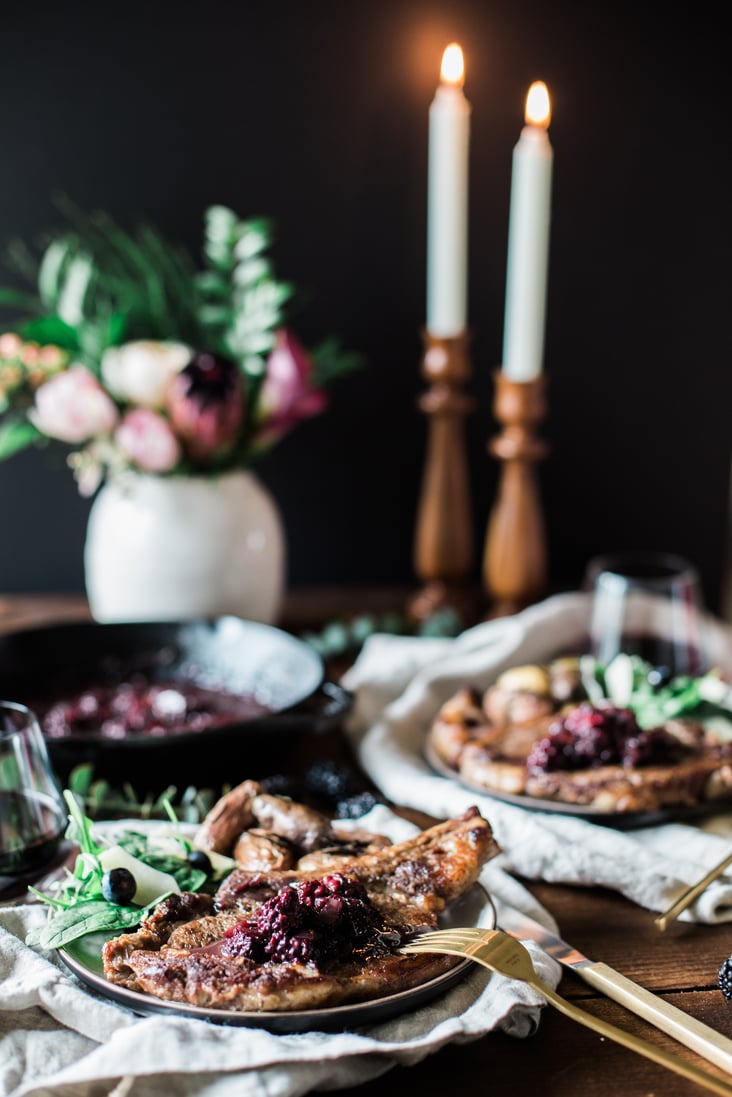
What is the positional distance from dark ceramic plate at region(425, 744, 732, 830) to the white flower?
869 mm

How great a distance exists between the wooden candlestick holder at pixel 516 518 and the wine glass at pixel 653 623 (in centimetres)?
42

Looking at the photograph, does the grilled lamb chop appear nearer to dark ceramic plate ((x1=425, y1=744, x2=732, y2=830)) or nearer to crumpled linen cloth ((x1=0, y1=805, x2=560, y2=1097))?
crumpled linen cloth ((x1=0, y1=805, x2=560, y2=1097))

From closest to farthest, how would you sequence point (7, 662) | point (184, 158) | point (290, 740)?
point (290, 740), point (7, 662), point (184, 158)

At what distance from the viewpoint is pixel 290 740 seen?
1506 millimetres

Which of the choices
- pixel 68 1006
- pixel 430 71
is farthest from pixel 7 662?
pixel 430 71

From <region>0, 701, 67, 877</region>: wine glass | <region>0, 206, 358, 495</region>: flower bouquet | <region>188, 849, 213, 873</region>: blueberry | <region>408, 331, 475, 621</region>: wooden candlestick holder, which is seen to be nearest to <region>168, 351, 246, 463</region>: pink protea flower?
<region>0, 206, 358, 495</region>: flower bouquet

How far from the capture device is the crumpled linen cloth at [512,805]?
126 cm

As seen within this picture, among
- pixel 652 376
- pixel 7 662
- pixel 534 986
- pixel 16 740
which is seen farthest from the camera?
pixel 652 376

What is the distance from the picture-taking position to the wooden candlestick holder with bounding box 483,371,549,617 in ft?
6.86

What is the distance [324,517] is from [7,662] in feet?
3.02

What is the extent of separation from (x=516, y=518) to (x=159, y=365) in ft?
2.28

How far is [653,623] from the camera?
1.66 metres

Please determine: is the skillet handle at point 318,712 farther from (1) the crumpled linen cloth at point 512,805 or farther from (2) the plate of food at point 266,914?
(2) the plate of food at point 266,914

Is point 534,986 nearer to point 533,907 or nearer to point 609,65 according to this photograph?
point 533,907
